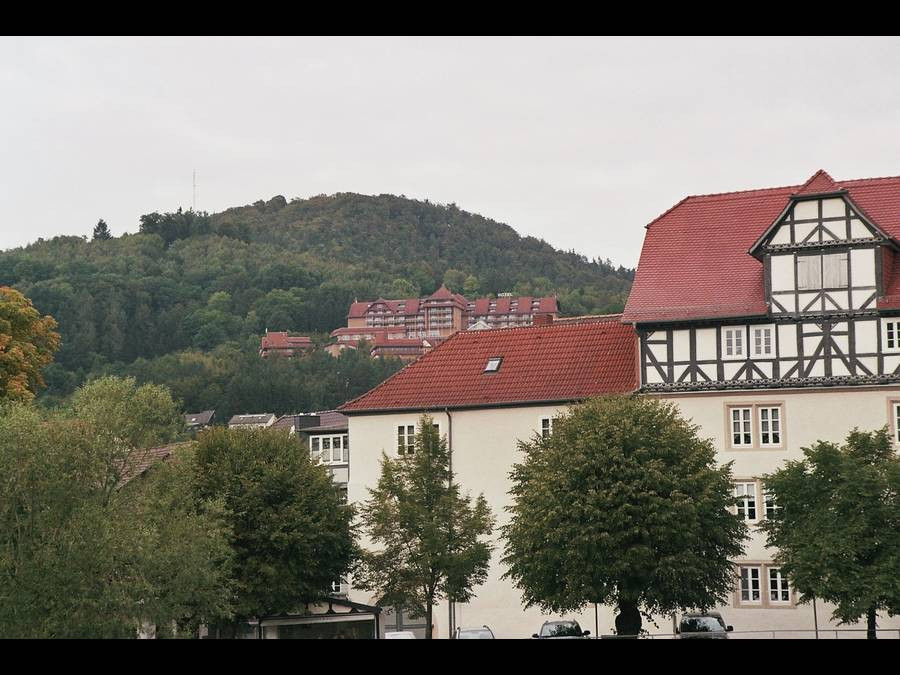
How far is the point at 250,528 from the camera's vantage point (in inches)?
2061

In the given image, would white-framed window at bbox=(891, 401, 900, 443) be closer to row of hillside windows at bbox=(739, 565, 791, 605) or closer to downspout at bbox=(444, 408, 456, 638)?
row of hillside windows at bbox=(739, 565, 791, 605)

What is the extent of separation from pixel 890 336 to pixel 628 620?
45.1ft

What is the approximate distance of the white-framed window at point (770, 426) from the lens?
164 ft

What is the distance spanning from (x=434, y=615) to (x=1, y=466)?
19898 millimetres

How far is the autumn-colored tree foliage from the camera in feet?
182

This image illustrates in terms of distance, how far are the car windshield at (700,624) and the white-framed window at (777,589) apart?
2723 mm

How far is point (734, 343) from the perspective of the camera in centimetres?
5081

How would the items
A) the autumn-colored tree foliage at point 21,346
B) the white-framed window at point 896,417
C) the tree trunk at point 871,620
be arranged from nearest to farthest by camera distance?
the tree trunk at point 871,620
the white-framed window at point 896,417
the autumn-colored tree foliage at point 21,346

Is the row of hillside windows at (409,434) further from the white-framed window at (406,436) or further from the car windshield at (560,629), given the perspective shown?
the car windshield at (560,629)

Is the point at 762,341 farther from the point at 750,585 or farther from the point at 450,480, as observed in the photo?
the point at 450,480

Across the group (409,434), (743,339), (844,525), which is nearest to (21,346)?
(409,434)

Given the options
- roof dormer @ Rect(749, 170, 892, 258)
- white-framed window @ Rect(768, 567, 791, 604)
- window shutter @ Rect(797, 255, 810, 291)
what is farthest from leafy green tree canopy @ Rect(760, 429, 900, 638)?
roof dormer @ Rect(749, 170, 892, 258)

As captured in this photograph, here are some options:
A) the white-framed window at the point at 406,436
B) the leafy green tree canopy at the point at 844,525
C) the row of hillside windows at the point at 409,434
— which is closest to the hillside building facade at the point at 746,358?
the row of hillside windows at the point at 409,434
